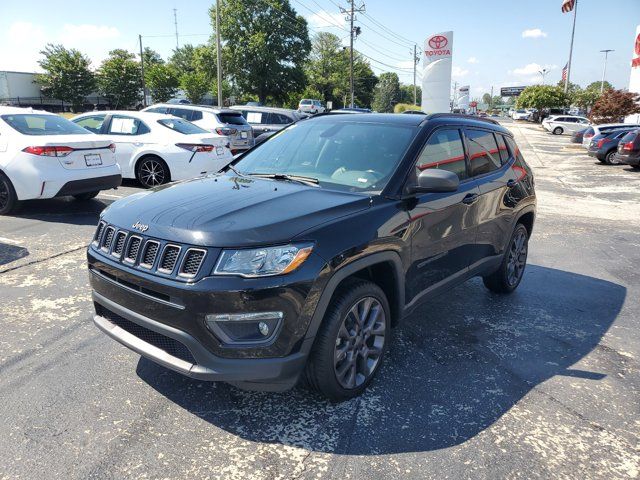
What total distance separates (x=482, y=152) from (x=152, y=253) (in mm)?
3064

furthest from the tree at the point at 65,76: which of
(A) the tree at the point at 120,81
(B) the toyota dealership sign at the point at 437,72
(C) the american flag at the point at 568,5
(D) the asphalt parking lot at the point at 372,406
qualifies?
(D) the asphalt parking lot at the point at 372,406

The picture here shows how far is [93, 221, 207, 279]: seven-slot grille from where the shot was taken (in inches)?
99.7

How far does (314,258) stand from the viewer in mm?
2613

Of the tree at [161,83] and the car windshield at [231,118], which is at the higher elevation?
the tree at [161,83]

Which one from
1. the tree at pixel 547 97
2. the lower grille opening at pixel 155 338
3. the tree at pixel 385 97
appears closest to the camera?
the lower grille opening at pixel 155 338

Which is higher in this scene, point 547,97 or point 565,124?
point 547,97

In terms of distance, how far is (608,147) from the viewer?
19.5 metres

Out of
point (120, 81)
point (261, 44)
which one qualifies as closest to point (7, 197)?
point (261, 44)

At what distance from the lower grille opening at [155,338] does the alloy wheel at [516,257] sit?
354 cm

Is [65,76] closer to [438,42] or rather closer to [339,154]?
[438,42]

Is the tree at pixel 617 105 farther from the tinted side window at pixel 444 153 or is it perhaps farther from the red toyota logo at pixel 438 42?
the tinted side window at pixel 444 153

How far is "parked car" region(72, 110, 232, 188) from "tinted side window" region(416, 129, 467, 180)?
6.36 meters

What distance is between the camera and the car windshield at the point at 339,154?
11.3 feet

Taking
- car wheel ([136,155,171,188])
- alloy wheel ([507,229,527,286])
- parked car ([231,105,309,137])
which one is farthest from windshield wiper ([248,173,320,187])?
parked car ([231,105,309,137])
